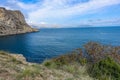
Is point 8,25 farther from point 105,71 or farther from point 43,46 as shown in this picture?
point 105,71

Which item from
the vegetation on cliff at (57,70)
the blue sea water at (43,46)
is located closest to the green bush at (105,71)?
the vegetation on cliff at (57,70)

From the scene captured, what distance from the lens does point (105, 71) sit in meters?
11.8

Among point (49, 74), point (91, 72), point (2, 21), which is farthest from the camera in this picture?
point (2, 21)

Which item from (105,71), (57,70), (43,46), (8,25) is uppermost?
(57,70)

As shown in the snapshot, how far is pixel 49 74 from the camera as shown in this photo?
9.52 meters

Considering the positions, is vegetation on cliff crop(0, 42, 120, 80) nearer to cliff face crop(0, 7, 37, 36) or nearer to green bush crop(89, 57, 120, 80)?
green bush crop(89, 57, 120, 80)

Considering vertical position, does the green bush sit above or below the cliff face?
above

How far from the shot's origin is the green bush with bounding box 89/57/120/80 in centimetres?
1130

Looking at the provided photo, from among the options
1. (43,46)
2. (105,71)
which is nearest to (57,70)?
(105,71)

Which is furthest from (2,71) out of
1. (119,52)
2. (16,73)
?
(119,52)

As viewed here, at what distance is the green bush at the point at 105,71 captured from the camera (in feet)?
37.1

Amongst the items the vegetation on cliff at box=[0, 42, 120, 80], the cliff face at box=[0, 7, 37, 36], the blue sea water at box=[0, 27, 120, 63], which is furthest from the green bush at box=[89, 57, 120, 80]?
the cliff face at box=[0, 7, 37, 36]

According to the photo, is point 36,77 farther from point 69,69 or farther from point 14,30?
point 14,30

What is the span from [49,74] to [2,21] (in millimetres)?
160614
